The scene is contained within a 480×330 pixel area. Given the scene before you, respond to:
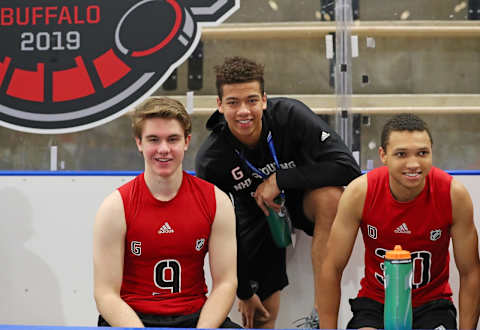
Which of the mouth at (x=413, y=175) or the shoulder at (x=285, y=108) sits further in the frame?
the shoulder at (x=285, y=108)

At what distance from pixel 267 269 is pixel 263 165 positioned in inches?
19.1

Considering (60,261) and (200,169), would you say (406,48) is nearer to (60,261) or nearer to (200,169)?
(200,169)

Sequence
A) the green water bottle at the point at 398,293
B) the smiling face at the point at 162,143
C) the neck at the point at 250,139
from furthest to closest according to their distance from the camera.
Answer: the neck at the point at 250,139
the smiling face at the point at 162,143
the green water bottle at the point at 398,293

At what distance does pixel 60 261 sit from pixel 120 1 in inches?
56.9

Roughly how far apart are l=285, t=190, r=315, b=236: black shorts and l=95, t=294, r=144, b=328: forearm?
Answer: 917 millimetres

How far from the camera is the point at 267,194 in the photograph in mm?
2133

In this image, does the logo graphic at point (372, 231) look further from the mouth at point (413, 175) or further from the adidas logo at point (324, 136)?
the adidas logo at point (324, 136)

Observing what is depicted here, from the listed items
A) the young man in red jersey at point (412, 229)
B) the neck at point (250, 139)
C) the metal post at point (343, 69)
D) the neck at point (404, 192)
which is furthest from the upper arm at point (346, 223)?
the metal post at point (343, 69)

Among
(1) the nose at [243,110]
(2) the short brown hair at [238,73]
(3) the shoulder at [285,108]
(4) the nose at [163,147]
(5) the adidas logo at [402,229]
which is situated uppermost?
→ (2) the short brown hair at [238,73]

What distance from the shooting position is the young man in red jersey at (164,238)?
169cm

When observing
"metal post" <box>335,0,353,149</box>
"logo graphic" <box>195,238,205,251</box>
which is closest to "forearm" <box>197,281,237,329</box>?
"logo graphic" <box>195,238,205,251</box>

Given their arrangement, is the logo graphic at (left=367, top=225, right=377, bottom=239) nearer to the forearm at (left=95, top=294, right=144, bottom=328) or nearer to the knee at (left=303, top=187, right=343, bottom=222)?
the knee at (left=303, top=187, right=343, bottom=222)

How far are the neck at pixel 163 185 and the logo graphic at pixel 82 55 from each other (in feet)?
4.14

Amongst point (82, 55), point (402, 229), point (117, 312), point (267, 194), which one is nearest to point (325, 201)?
point (267, 194)
